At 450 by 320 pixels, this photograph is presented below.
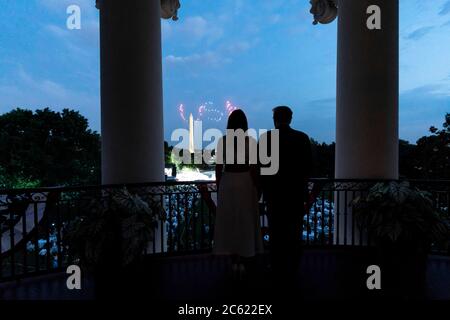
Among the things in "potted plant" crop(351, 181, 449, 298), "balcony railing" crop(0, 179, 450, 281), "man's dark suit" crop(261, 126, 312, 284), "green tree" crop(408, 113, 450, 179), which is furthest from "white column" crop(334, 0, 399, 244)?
"green tree" crop(408, 113, 450, 179)

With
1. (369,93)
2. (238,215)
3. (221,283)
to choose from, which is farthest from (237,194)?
(369,93)

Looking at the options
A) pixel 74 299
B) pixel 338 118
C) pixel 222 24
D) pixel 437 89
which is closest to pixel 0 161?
pixel 74 299

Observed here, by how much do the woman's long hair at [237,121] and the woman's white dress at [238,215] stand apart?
1.64 feet

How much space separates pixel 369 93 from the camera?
4.99m

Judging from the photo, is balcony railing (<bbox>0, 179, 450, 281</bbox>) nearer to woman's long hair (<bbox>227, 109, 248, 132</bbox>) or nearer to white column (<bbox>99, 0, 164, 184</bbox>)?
white column (<bbox>99, 0, 164, 184</bbox>)

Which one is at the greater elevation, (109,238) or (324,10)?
(324,10)

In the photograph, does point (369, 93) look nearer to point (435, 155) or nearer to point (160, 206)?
point (160, 206)

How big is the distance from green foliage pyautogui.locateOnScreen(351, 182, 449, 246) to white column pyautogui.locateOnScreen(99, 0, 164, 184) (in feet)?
11.1

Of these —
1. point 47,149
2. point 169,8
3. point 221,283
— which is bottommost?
point 221,283

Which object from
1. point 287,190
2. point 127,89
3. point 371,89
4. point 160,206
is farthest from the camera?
point 371,89

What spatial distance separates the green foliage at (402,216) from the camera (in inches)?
153

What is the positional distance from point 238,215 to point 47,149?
16950 millimetres

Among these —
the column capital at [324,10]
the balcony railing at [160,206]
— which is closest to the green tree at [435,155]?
the column capital at [324,10]

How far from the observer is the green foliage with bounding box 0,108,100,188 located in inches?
642
